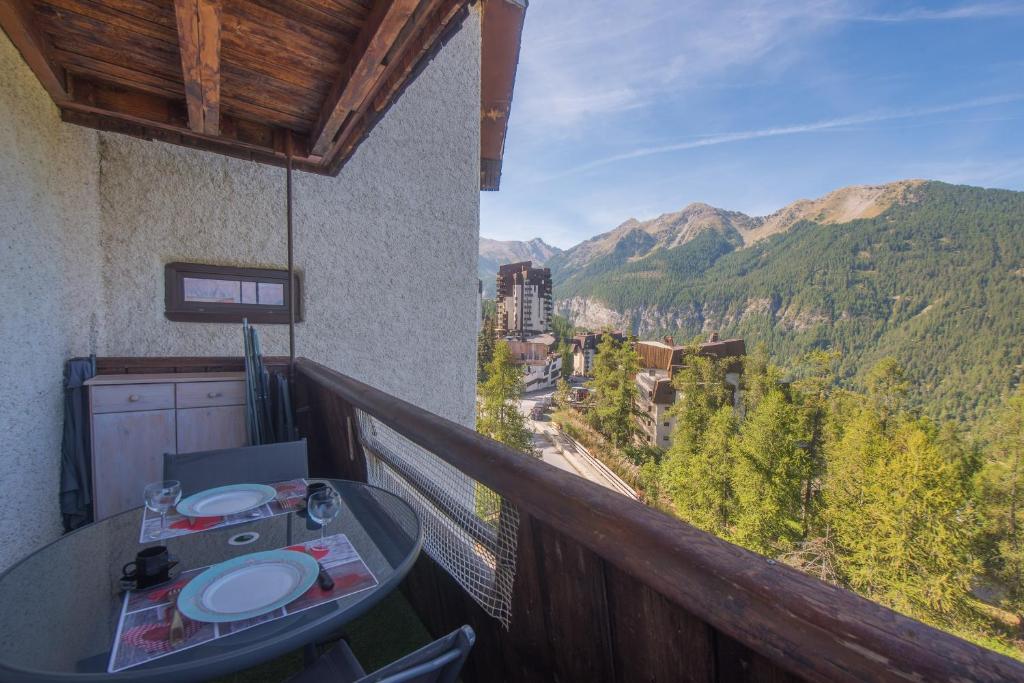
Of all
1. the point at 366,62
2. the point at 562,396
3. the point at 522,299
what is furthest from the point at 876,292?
the point at 366,62

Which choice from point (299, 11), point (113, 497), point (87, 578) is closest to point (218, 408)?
point (113, 497)

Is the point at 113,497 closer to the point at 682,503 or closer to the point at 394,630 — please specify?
the point at 394,630

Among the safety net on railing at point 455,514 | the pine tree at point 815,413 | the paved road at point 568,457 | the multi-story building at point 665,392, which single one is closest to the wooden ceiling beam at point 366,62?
the safety net on railing at point 455,514

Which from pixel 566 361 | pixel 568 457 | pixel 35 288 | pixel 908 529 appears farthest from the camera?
pixel 566 361

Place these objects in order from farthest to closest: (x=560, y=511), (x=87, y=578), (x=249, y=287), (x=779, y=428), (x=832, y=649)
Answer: (x=779, y=428)
(x=249, y=287)
(x=87, y=578)
(x=560, y=511)
(x=832, y=649)

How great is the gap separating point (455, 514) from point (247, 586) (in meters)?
0.65

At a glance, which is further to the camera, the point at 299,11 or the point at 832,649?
the point at 299,11

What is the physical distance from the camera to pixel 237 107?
2.52m

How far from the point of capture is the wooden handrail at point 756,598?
0.42 m

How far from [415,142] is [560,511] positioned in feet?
14.9

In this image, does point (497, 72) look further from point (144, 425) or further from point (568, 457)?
point (568, 457)

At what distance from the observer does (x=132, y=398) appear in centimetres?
260

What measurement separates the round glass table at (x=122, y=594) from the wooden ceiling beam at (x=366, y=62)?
5.31 ft

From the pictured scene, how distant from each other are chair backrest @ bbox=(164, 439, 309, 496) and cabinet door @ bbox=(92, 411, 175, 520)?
1.18 metres
